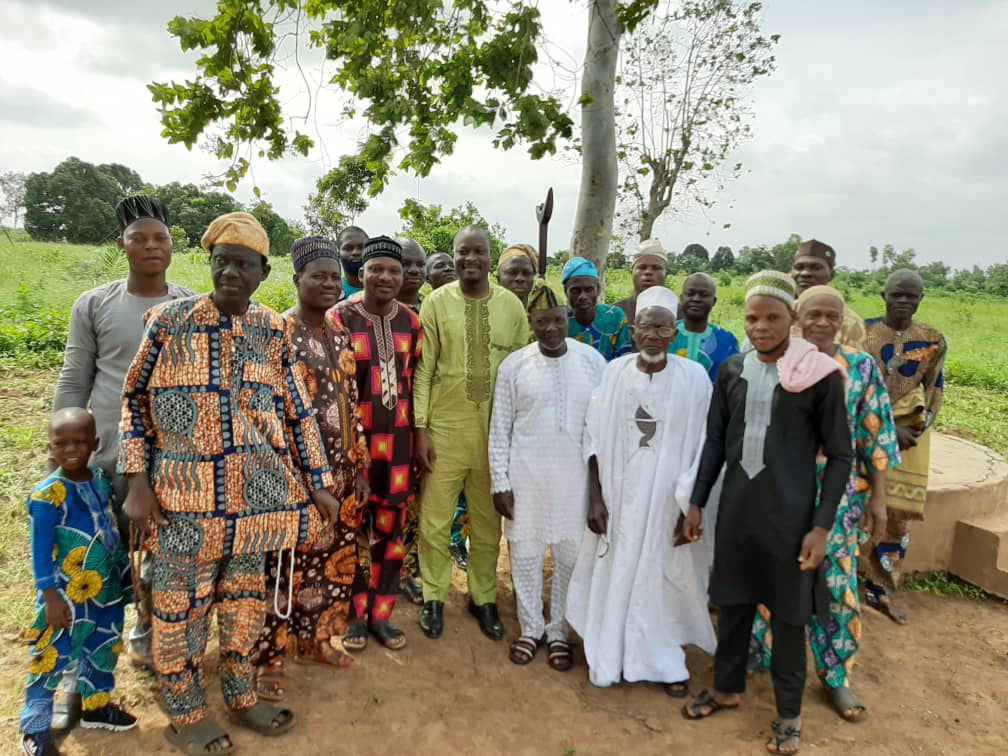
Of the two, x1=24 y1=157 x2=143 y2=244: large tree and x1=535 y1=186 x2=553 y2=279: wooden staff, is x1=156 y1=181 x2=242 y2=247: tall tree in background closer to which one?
x1=24 y1=157 x2=143 y2=244: large tree

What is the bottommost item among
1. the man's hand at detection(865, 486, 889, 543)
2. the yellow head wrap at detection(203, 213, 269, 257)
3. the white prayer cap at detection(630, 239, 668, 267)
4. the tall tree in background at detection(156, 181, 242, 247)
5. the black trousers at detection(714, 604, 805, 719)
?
the black trousers at detection(714, 604, 805, 719)

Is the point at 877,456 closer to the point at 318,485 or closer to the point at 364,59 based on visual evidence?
the point at 318,485

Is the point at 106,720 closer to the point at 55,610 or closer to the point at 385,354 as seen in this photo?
the point at 55,610

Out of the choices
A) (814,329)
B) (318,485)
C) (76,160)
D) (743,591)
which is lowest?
(743,591)

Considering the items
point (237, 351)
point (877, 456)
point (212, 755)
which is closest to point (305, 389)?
point (237, 351)

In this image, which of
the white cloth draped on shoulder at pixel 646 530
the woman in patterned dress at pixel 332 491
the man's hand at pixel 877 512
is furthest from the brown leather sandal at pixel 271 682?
the man's hand at pixel 877 512

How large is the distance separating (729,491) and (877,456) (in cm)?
79

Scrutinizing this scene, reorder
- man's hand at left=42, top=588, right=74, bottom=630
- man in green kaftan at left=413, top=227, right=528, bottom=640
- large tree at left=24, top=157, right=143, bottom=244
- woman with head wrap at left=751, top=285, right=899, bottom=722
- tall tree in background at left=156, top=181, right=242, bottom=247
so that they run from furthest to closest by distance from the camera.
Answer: large tree at left=24, top=157, right=143, bottom=244, tall tree in background at left=156, top=181, right=242, bottom=247, man in green kaftan at left=413, top=227, right=528, bottom=640, woman with head wrap at left=751, top=285, right=899, bottom=722, man's hand at left=42, top=588, right=74, bottom=630

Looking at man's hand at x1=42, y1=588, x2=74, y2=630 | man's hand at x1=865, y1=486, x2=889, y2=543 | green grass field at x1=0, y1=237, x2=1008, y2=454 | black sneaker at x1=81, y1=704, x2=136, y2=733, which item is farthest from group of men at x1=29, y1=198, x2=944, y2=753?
green grass field at x1=0, y1=237, x2=1008, y2=454

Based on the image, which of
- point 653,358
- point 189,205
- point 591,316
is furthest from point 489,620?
point 189,205

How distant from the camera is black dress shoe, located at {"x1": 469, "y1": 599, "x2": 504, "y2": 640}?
147 inches

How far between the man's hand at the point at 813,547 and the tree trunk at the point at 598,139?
3.78m

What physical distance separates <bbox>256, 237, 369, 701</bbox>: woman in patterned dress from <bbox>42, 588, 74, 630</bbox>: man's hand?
78cm

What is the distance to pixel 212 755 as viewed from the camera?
2621 mm
